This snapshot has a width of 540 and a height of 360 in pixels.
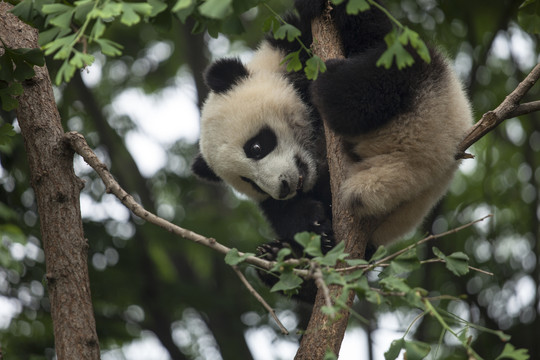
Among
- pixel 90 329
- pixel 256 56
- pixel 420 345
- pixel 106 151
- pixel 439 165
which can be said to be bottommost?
pixel 420 345

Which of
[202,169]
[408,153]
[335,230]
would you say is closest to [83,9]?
[335,230]

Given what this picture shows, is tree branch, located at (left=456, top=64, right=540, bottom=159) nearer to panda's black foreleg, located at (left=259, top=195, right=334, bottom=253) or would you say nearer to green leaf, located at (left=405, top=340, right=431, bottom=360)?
panda's black foreleg, located at (left=259, top=195, right=334, bottom=253)

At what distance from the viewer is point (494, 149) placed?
755 cm

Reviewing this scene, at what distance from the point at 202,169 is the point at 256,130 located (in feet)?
2.00

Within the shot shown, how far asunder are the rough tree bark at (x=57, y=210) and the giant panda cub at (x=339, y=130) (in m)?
1.18

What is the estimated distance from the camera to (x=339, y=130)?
3.53 metres

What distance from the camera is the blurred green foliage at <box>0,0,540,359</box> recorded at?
611 cm

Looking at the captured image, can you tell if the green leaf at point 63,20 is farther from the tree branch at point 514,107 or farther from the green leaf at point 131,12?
the tree branch at point 514,107

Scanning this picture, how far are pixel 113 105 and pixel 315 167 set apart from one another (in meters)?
5.02

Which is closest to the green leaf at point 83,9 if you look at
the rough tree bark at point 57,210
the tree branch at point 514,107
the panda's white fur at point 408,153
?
the rough tree bark at point 57,210

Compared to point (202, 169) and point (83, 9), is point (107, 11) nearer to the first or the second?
point (83, 9)

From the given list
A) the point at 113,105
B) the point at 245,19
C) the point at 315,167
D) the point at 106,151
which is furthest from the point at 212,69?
the point at 113,105

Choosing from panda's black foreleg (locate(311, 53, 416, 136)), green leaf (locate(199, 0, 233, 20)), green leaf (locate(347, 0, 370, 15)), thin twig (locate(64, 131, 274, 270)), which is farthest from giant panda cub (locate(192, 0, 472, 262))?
green leaf (locate(199, 0, 233, 20))

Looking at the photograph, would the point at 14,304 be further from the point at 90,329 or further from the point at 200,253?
the point at 90,329
